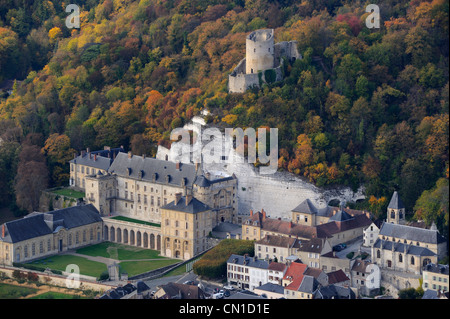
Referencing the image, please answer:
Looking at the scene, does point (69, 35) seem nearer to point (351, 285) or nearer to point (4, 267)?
point (4, 267)

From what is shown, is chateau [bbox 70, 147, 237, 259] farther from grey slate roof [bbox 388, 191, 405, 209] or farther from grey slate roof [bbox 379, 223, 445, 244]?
grey slate roof [bbox 379, 223, 445, 244]


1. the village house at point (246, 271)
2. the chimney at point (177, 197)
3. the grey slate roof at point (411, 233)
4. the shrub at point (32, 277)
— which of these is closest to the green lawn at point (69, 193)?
the chimney at point (177, 197)

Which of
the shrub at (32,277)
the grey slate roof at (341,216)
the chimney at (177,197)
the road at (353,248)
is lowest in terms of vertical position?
the shrub at (32,277)

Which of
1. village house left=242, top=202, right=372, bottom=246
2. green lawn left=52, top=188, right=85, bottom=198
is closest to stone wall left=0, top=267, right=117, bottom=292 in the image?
village house left=242, top=202, right=372, bottom=246

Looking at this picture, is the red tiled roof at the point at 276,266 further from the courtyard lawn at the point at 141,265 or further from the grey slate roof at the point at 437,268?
the courtyard lawn at the point at 141,265

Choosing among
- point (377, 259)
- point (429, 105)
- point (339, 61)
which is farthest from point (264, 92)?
point (377, 259)

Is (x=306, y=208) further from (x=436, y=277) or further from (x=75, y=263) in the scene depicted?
(x=75, y=263)
